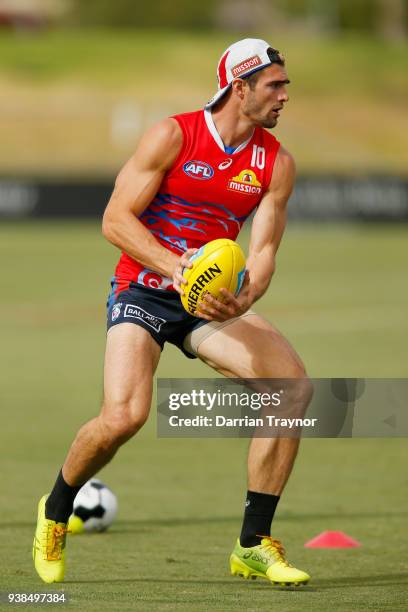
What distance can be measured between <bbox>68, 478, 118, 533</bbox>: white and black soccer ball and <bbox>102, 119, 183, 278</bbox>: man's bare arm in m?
1.73

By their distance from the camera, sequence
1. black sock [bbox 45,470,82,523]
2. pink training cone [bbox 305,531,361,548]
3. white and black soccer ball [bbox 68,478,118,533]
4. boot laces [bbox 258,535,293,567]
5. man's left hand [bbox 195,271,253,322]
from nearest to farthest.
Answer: man's left hand [bbox 195,271,253,322], boot laces [bbox 258,535,293,567], black sock [bbox 45,470,82,523], pink training cone [bbox 305,531,361,548], white and black soccer ball [bbox 68,478,118,533]

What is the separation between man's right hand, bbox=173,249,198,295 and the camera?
707cm

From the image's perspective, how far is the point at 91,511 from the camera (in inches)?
327

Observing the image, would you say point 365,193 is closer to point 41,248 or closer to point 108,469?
point 41,248

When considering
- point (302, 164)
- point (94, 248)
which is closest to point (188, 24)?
point (302, 164)

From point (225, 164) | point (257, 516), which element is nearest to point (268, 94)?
point (225, 164)

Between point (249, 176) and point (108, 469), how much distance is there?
11.3 feet

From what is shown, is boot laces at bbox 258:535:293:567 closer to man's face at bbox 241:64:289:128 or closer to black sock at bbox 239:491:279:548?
black sock at bbox 239:491:279:548

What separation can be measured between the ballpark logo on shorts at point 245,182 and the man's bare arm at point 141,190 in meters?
0.34

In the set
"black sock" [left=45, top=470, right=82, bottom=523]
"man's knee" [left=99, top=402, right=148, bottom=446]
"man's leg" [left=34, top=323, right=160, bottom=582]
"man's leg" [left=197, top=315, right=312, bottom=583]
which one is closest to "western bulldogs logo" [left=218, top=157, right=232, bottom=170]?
"man's leg" [left=197, top=315, right=312, bottom=583]

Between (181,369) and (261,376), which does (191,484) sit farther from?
(181,369)

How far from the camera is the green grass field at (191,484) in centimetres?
696

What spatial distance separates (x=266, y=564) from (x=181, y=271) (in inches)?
58.9

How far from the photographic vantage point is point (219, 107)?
754cm
